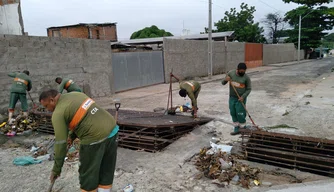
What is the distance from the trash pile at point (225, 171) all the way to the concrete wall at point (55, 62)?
6.19 m

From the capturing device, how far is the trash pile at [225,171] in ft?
10.7

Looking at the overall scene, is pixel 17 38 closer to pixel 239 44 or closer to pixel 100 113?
pixel 100 113

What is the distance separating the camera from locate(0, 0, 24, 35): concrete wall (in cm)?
798

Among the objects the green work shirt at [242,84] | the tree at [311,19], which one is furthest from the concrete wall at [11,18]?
the tree at [311,19]

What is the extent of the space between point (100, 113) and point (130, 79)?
9.74m

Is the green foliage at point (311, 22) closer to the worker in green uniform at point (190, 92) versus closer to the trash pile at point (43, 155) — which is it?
the worker in green uniform at point (190, 92)

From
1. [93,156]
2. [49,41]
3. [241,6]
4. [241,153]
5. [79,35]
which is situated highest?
[241,6]

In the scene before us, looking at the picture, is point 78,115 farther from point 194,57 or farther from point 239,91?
point 194,57

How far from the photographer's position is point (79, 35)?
2367 cm

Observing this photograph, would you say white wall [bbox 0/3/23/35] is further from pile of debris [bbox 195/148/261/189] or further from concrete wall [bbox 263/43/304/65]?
concrete wall [bbox 263/43/304/65]

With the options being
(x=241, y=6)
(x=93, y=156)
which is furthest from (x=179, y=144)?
(x=241, y=6)

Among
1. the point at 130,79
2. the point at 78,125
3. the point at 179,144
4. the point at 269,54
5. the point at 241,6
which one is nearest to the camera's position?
the point at 78,125

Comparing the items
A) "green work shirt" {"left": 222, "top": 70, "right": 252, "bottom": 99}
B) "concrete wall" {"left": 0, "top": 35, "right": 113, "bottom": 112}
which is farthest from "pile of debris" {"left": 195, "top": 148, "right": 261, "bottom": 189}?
"concrete wall" {"left": 0, "top": 35, "right": 113, "bottom": 112}

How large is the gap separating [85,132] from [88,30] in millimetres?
22993
